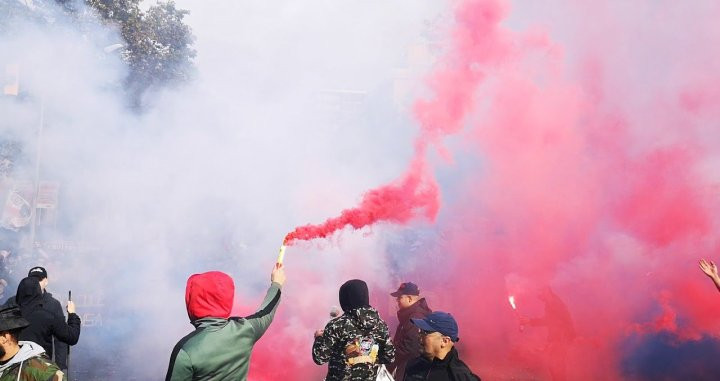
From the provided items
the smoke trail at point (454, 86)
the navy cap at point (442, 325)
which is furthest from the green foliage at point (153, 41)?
the navy cap at point (442, 325)

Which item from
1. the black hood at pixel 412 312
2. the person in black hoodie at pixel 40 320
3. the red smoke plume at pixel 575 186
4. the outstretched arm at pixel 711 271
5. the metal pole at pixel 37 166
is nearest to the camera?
the outstretched arm at pixel 711 271

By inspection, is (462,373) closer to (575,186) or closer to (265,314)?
(265,314)

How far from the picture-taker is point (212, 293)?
2605 mm

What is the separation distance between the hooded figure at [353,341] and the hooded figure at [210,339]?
Result: 1233 mm

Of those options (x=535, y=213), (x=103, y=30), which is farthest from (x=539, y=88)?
(x=103, y=30)

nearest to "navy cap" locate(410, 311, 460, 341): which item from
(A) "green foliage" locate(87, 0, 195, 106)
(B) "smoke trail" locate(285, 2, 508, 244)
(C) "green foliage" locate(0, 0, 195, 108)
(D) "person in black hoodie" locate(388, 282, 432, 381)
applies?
(D) "person in black hoodie" locate(388, 282, 432, 381)

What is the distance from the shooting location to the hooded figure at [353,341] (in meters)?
3.89

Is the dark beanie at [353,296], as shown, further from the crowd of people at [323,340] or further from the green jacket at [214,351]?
the green jacket at [214,351]

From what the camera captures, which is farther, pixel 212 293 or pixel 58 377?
pixel 58 377

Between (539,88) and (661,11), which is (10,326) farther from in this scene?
(661,11)

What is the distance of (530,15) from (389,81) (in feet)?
25.2

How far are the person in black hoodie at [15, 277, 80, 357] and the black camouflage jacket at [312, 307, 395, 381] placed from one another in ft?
6.12

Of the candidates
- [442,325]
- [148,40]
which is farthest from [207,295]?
[148,40]

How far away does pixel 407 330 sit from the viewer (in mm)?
5352
